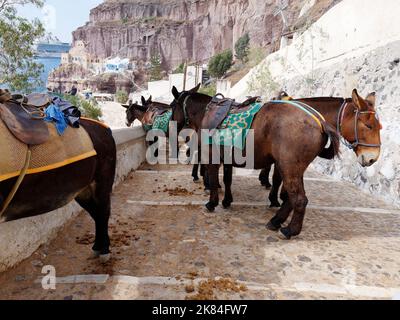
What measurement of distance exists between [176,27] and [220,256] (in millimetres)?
121828

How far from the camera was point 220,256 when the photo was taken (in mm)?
3238

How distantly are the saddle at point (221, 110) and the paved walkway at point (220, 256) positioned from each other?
149 centimetres

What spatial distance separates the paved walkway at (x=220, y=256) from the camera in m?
2.56

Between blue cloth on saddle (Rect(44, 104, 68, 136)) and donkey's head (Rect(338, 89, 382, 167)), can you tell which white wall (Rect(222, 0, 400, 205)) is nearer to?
donkey's head (Rect(338, 89, 382, 167))

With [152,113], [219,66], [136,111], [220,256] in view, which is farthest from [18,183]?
[219,66]

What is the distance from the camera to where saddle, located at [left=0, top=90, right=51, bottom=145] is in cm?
199

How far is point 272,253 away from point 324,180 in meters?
4.49

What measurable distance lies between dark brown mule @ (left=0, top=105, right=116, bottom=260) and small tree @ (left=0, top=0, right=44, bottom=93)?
584 inches

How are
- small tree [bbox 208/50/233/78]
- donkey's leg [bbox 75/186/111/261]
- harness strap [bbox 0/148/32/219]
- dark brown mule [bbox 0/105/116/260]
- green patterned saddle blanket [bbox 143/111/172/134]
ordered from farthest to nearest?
1. small tree [bbox 208/50/233/78]
2. green patterned saddle blanket [bbox 143/111/172/134]
3. donkey's leg [bbox 75/186/111/261]
4. dark brown mule [bbox 0/105/116/260]
5. harness strap [bbox 0/148/32/219]

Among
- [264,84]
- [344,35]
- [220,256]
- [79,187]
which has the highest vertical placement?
[344,35]

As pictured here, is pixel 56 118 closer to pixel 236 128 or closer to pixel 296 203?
pixel 236 128

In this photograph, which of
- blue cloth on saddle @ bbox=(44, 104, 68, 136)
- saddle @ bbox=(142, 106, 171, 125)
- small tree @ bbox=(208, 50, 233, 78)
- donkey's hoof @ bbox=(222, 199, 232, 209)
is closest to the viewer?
blue cloth on saddle @ bbox=(44, 104, 68, 136)

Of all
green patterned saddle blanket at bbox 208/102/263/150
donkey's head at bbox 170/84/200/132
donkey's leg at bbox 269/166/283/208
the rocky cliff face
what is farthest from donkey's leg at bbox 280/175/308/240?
the rocky cliff face

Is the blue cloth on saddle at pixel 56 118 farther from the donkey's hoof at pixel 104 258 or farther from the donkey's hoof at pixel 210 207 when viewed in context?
the donkey's hoof at pixel 210 207
